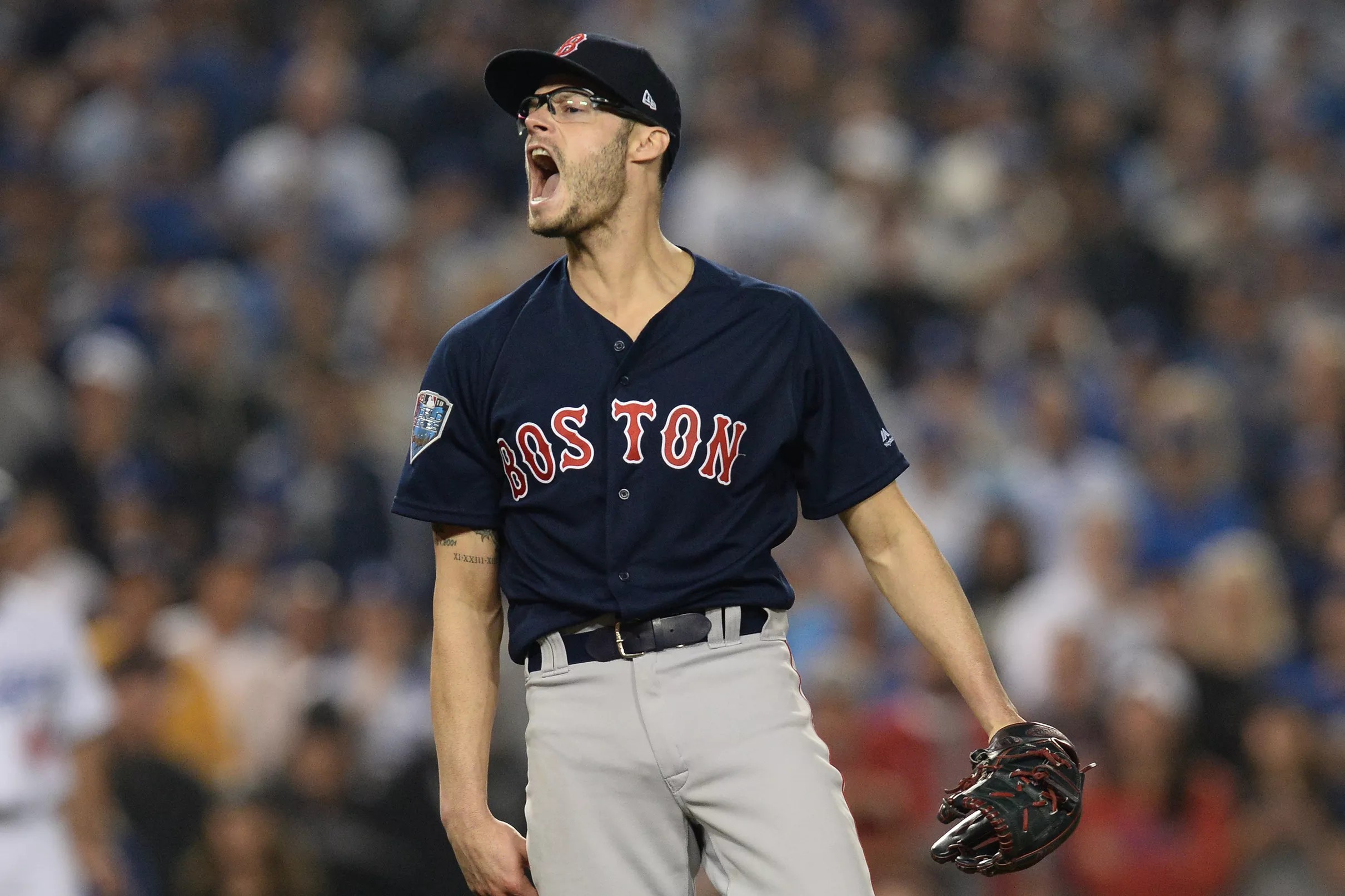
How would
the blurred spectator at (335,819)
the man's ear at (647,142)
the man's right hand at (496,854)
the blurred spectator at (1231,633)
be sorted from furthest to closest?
the blurred spectator at (1231,633) → the blurred spectator at (335,819) → the man's ear at (647,142) → the man's right hand at (496,854)

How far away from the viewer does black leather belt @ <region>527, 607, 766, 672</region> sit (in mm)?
3092

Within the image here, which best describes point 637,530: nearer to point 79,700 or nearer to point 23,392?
point 79,700

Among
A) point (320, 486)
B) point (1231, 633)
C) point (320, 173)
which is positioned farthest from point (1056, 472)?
point (320, 173)

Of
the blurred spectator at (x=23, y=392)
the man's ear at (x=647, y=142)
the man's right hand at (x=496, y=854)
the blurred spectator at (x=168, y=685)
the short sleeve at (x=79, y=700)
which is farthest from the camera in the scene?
the blurred spectator at (x=23, y=392)

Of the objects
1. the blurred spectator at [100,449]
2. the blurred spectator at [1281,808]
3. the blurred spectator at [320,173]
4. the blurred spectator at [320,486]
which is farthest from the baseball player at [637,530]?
the blurred spectator at [320,173]

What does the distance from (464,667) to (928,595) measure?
0.83m

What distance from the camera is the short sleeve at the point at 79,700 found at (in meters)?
5.99

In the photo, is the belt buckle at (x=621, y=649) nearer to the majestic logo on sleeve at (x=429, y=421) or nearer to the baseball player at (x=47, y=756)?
the majestic logo on sleeve at (x=429, y=421)

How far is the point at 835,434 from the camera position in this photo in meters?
3.25

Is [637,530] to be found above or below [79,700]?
above

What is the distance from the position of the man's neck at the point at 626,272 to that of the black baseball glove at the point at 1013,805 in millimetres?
971

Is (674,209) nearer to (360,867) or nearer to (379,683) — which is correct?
(379,683)

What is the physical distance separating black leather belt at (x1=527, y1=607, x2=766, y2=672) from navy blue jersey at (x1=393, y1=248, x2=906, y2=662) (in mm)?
30

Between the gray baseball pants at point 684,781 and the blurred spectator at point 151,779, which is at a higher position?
the gray baseball pants at point 684,781
